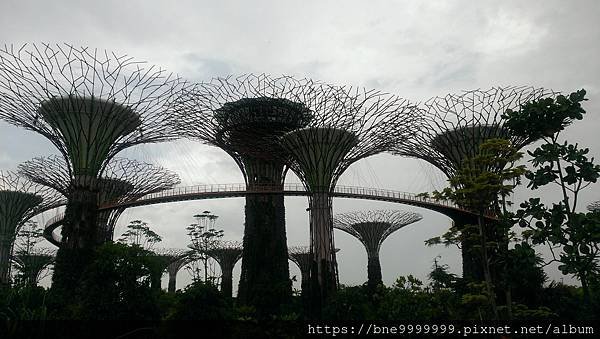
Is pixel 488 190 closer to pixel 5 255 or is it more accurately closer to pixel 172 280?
pixel 5 255

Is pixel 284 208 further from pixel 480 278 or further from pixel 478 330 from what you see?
pixel 478 330

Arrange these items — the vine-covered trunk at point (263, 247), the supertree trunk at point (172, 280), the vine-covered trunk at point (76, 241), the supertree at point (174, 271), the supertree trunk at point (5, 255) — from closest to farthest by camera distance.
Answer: the vine-covered trunk at point (76, 241), the vine-covered trunk at point (263, 247), the supertree trunk at point (5, 255), the supertree at point (174, 271), the supertree trunk at point (172, 280)

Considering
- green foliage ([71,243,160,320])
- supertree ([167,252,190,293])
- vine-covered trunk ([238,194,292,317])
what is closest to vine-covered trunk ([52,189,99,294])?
green foliage ([71,243,160,320])

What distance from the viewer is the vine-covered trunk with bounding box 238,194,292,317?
95.8ft

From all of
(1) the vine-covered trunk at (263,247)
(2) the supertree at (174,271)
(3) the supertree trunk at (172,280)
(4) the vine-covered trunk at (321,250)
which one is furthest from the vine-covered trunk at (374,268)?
(3) the supertree trunk at (172,280)

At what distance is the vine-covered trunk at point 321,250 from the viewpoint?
25.9m

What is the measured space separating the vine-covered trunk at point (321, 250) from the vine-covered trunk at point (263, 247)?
6.44 ft

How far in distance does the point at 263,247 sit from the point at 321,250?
486 cm

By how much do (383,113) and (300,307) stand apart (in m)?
11.2

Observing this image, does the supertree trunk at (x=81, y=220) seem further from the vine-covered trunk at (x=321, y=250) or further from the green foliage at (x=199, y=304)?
the vine-covered trunk at (x=321, y=250)

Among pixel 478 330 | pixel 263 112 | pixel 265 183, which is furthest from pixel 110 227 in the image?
pixel 478 330

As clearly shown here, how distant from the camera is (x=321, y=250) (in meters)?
27.3

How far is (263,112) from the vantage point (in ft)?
98.4

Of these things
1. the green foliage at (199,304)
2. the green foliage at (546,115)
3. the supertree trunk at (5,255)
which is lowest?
the green foliage at (199,304)
